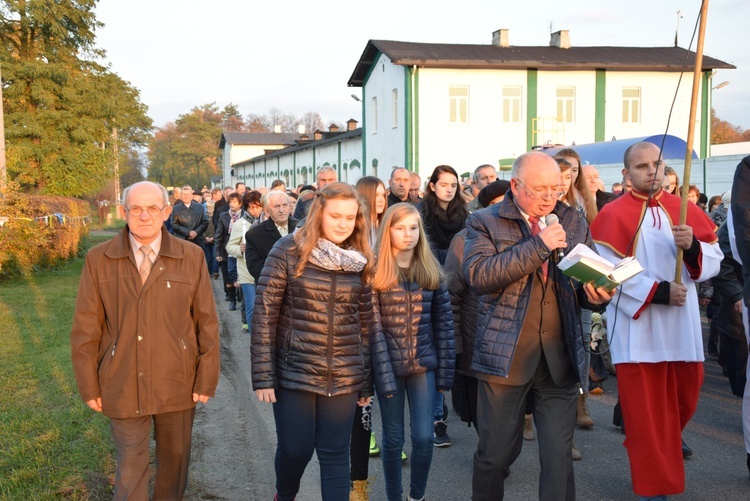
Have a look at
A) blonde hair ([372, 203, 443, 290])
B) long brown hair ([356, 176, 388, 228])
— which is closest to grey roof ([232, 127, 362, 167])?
long brown hair ([356, 176, 388, 228])

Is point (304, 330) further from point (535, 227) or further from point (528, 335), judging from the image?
point (535, 227)

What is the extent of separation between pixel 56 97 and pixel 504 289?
1153 inches

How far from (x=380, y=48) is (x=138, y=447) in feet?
105

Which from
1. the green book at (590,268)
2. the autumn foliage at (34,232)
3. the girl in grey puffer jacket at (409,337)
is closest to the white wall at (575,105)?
the autumn foliage at (34,232)

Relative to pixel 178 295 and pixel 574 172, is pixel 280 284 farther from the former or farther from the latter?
pixel 574 172

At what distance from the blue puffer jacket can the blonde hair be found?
2.19ft

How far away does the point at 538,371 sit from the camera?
422cm

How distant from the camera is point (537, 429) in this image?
14.0 ft

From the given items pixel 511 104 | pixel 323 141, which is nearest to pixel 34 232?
pixel 511 104

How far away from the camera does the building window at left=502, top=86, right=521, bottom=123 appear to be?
34812mm

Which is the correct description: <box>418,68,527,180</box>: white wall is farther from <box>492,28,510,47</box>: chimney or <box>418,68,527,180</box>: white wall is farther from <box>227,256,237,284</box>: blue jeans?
<box>227,256,237,284</box>: blue jeans

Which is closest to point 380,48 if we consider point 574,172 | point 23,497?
point 574,172

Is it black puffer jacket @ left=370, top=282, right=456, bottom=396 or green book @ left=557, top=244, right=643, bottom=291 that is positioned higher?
green book @ left=557, top=244, right=643, bottom=291

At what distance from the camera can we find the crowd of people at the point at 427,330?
13.6ft
